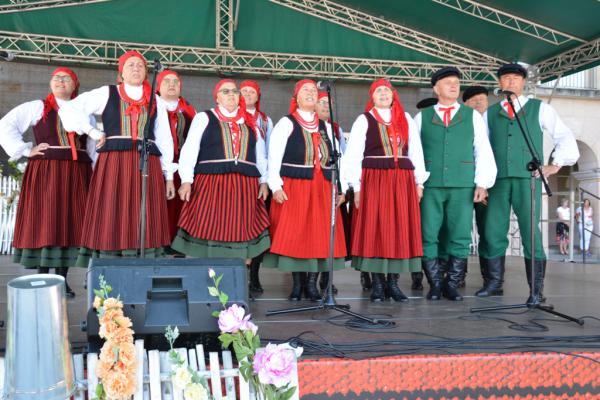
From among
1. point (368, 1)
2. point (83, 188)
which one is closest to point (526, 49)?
point (368, 1)

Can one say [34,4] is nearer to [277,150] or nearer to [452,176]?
[277,150]

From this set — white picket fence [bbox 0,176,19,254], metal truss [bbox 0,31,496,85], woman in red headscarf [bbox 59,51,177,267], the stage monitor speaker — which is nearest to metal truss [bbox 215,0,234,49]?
metal truss [bbox 0,31,496,85]

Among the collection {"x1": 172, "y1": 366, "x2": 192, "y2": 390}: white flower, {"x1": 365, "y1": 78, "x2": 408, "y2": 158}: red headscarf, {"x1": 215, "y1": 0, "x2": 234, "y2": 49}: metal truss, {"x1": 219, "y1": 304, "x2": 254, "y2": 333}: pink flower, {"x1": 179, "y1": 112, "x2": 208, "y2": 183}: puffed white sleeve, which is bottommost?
{"x1": 172, "y1": 366, "x2": 192, "y2": 390}: white flower

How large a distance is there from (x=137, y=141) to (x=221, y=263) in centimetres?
149

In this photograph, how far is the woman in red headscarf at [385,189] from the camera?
3584 mm

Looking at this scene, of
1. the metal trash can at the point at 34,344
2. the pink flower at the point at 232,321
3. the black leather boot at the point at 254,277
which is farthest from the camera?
the black leather boot at the point at 254,277

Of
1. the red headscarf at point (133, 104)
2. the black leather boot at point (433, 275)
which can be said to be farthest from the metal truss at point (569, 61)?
the red headscarf at point (133, 104)

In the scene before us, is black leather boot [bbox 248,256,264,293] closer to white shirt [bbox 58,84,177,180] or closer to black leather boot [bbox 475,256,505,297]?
white shirt [bbox 58,84,177,180]

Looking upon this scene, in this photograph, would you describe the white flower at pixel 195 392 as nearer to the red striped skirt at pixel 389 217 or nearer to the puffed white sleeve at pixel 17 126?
the red striped skirt at pixel 389 217

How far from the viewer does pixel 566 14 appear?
Result: 622cm

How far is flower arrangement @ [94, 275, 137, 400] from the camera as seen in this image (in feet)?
5.13

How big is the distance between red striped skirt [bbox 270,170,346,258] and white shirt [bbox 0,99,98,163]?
1366mm

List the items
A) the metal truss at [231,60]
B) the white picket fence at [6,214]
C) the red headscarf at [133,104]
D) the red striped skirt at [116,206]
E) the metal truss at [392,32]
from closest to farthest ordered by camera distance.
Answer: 1. the red striped skirt at [116,206]
2. the red headscarf at [133,104]
3. the metal truss at [231,60]
4. the metal truss at [392,32]
5. the white picket fence at [6,214]

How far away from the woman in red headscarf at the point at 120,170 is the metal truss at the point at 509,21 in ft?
16.9
